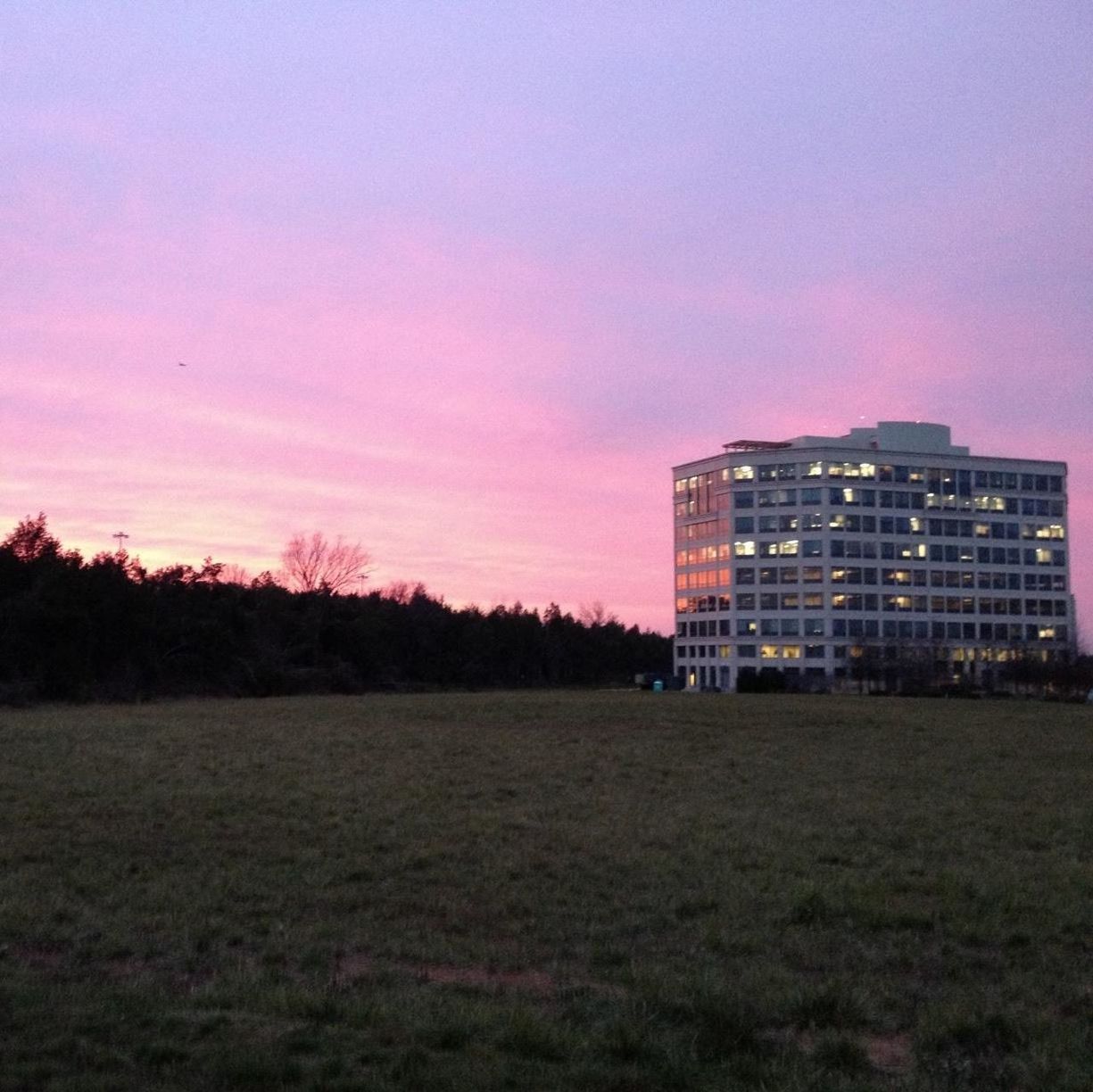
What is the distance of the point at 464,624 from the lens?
137 m

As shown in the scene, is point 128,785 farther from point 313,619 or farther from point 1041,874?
point 313,619

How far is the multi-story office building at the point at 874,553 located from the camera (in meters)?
142

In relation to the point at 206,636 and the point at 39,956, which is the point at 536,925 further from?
the point at 206,636

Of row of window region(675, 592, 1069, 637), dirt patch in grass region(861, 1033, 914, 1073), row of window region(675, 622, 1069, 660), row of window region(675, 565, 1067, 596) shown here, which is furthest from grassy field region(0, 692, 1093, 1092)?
row of window region(675, 565, 1067, 596)

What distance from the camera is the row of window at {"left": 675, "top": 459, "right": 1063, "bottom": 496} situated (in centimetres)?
14312

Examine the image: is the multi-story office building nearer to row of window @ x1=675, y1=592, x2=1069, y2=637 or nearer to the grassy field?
row of window @ x1=675, y1=592, x2=1069, y2=637

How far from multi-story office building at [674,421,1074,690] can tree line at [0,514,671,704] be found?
93.5 ft

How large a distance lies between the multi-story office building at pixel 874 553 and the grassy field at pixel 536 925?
4541 inches

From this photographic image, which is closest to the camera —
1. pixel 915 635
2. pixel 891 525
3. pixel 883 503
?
pixel 915 635

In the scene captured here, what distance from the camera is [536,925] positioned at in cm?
1244

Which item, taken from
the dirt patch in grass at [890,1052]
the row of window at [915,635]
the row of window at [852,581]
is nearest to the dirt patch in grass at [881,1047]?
the dirt patch in grass at [890,1052]

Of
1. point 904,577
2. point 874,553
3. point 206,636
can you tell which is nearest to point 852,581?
point 874,553

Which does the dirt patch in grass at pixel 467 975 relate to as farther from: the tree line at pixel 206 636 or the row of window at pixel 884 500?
the row of window at pixel 884 500

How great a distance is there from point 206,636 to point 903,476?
91.3 m
